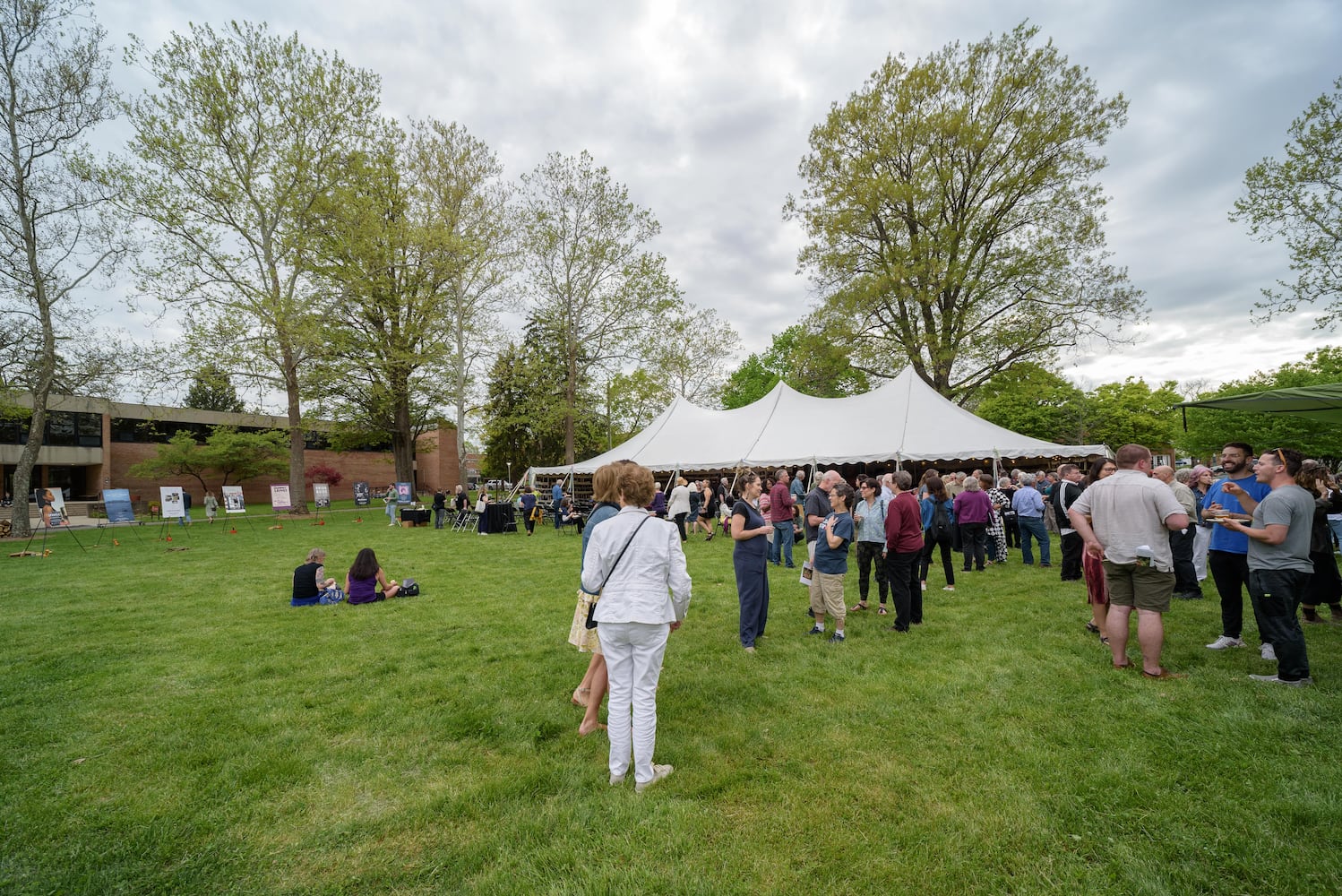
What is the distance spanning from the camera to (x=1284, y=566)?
12.7ft

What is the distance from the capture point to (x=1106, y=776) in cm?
286

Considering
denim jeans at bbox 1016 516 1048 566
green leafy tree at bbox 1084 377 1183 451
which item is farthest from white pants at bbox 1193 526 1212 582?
green leafy tree at bbox 1084 377 1183 451

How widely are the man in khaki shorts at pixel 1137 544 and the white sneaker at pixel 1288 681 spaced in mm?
514

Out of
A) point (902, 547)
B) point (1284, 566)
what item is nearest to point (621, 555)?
point (902, 547)

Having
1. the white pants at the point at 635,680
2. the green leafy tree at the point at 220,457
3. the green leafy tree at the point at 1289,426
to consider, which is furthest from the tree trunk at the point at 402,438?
the green leafy tree at the point at 1289,426

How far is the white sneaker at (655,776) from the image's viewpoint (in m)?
2.86

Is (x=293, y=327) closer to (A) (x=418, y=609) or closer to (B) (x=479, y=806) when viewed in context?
(A) (x=418, y=609)

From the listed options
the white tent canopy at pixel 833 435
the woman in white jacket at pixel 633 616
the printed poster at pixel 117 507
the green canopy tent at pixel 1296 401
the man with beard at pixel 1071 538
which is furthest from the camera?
the printed poster at pixel 117 507

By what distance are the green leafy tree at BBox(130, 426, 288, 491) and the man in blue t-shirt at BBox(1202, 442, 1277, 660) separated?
3610 cm

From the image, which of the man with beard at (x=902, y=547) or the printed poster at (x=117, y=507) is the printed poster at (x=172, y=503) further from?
the man with beard at (x=902, y=547)

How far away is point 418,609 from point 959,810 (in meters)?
6.23

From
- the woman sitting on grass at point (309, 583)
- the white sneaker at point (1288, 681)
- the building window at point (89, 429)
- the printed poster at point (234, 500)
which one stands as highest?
the building window at point (89, 429)

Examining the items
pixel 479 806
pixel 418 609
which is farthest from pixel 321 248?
pixel 479 806

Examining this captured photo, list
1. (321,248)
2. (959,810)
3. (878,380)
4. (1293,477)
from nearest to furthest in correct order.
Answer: (959,810), (1293,477), (321,248), (878,380)
